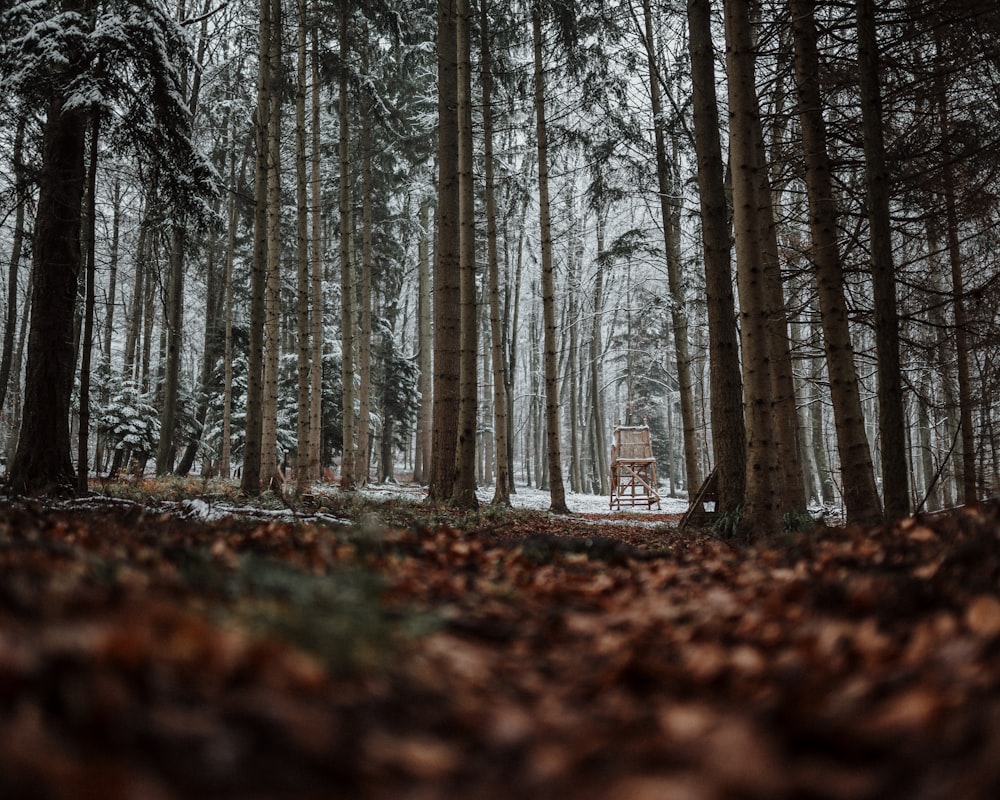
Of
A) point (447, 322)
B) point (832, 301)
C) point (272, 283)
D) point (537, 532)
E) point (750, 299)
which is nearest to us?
point (750, 299)

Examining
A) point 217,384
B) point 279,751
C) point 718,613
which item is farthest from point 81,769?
point 217,384

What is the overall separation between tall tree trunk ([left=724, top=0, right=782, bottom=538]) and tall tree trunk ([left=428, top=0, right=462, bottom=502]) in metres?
4.83

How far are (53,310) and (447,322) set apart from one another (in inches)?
192

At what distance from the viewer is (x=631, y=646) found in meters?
2.11

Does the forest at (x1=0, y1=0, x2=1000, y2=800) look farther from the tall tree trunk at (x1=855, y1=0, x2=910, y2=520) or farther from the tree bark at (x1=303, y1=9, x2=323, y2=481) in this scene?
the tree bark at (x1=303, y1=9, x2=323, y2=481)

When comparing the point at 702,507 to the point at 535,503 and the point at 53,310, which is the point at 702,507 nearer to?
the point at 53,310

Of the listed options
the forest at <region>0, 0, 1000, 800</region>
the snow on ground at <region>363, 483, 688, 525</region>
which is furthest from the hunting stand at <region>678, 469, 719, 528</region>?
the snow on ground at <region>363, 483, 688, 525</region>

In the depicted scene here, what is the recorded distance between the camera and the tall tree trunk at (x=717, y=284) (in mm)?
7473

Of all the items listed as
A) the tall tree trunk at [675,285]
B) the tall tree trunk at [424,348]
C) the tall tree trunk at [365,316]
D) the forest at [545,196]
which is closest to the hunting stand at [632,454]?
the forest at [545,196]

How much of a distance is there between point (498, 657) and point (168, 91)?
25.8ft

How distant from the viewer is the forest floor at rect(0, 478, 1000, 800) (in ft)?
3.77

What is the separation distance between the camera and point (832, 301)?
20.8ft

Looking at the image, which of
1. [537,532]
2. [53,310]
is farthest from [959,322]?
[53,310]

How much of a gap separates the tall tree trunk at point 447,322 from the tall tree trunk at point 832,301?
16.7ft
